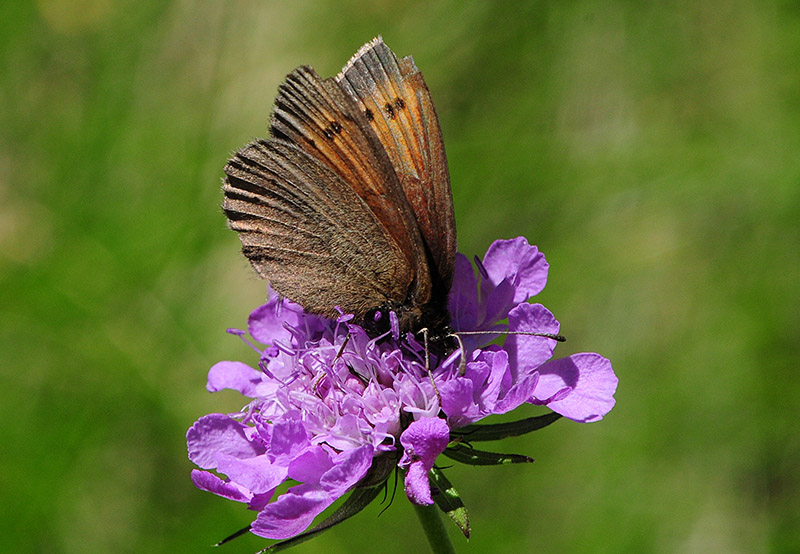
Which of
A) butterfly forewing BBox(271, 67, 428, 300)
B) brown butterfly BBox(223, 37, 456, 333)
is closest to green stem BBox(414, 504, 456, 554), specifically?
brown butterfly BBox(223, 37, 456, 333)

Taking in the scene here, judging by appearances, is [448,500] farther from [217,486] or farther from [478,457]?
[217,486]

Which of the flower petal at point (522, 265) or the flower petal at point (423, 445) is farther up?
the flower petal at point (522, 265)

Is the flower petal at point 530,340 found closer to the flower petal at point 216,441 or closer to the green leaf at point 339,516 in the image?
the green leaf at point 339,516

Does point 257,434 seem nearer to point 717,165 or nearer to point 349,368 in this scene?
point 349,368

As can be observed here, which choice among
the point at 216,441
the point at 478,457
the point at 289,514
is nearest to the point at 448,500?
the point at 478,457

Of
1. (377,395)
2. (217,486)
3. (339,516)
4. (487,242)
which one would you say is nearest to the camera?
(339,516)

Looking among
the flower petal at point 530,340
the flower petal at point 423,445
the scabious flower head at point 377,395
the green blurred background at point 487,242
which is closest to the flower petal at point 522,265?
the scabious flower head at point 377,395

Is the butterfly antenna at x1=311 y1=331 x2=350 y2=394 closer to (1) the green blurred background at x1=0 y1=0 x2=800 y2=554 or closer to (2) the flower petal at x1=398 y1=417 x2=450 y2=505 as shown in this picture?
(2) the flower petal at x1=398 y1=417 x2=450 y2=505
